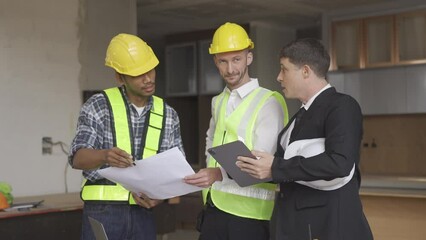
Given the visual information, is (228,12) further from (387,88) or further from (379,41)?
(387,88)

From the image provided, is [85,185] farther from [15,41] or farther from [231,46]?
[15,41]

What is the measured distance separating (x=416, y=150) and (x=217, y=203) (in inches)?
212

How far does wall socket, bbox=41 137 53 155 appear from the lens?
4824 millimetres

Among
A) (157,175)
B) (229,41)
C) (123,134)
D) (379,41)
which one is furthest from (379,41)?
(157,175)

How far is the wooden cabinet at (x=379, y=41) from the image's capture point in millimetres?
6699

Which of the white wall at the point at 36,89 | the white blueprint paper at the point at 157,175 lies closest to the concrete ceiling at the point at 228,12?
the white wall at the point at 36,89

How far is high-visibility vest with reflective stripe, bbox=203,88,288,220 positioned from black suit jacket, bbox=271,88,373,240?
28 cm

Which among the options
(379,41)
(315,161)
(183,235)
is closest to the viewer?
(315,161)

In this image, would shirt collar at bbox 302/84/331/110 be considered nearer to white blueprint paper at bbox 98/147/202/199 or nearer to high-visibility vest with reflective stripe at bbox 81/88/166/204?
white blueprint paper at bbox 98/147/202/199

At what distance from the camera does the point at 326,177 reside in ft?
6.16

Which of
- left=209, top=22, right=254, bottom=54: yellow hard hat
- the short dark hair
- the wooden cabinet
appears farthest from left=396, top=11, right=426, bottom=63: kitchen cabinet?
the short dark hair

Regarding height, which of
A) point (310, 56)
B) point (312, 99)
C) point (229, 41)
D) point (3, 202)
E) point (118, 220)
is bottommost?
point (3, 202)

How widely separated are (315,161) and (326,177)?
63mm

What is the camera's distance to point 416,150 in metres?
7.17
